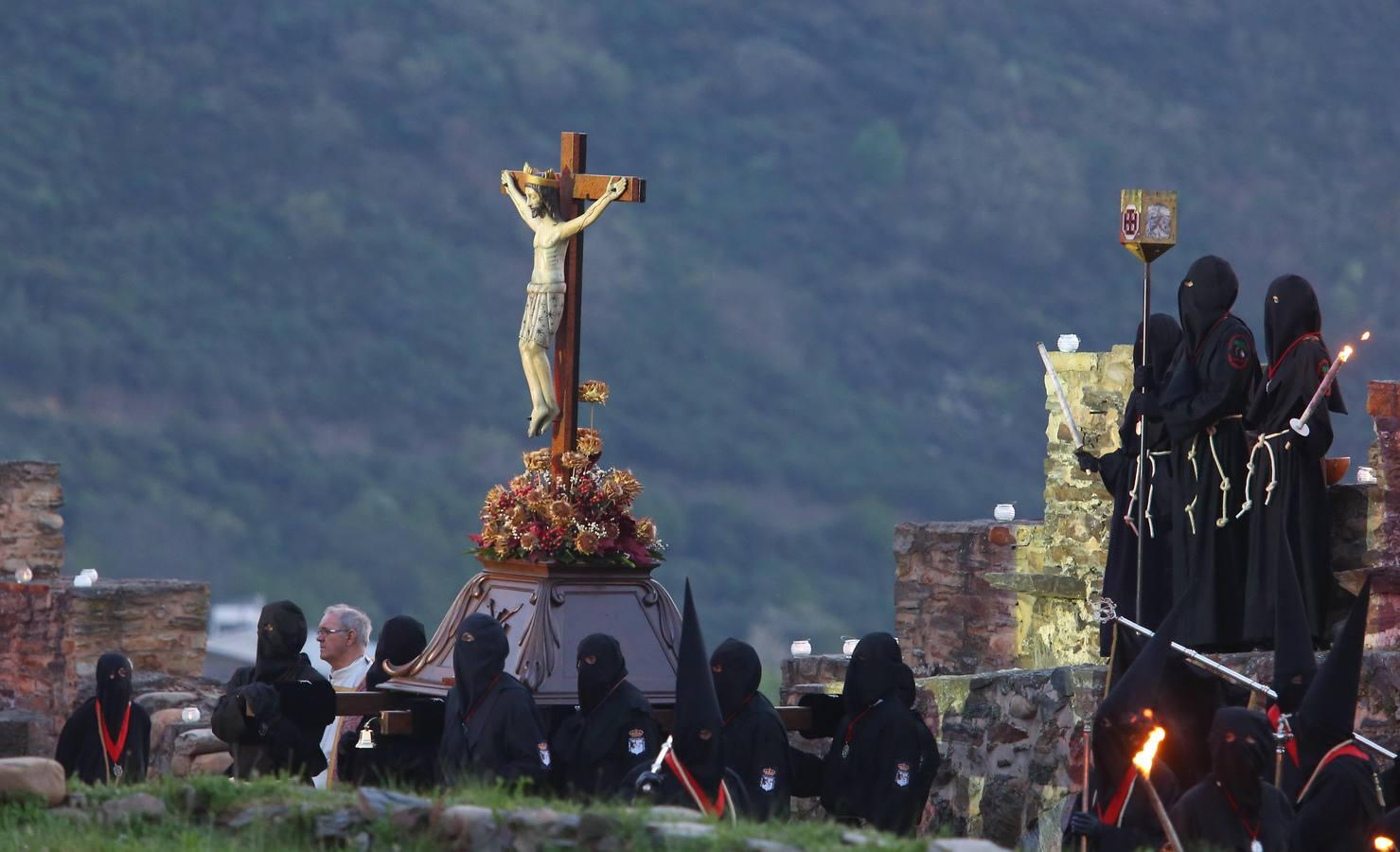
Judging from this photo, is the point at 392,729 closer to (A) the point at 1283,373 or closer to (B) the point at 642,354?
(A) the point at 1283,373

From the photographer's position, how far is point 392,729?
983 centimetres

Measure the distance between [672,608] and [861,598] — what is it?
31.5 meters

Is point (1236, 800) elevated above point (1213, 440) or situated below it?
below

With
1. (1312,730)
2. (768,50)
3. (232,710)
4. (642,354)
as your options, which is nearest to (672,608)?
(232,710)

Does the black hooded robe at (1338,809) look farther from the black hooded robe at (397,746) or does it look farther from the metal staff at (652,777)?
the black hooded robe at (397,746)

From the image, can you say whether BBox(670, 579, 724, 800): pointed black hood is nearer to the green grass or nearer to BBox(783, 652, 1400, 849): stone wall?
the green grass

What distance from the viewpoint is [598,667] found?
932 cm

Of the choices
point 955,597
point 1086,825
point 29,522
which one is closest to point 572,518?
point 1086,825

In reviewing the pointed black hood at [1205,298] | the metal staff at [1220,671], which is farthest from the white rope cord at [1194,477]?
→ the metal staff at [1220,671]

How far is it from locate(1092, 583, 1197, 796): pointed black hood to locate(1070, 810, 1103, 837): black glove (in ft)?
1.00

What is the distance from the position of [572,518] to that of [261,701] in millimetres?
1476

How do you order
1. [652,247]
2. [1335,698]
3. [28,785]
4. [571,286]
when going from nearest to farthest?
[1335,698], [28,785], [571,286], [652,247]

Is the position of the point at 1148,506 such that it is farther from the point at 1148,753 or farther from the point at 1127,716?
the point at 1148,753

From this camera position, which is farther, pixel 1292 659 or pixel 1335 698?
pixel 1292 659
